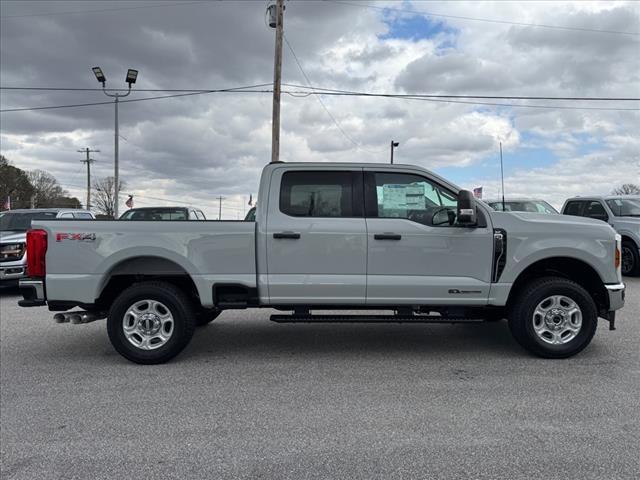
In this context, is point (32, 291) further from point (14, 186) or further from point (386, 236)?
point (14, 186)

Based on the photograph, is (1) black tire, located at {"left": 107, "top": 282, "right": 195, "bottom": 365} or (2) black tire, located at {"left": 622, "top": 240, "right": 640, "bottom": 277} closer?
(1) black tire, located at {"left": 107, "top": 282, "right": 195, "bottom": 365}

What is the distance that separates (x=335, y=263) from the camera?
16.4ft

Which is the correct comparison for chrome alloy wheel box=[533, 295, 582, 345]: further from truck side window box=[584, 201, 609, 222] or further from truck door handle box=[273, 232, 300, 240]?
truck side window box=[584, 201, 609, 222]

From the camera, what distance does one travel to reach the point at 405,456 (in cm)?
311

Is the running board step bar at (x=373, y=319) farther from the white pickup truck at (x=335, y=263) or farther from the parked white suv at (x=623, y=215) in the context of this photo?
the parked white suv at (x=623, y=215)

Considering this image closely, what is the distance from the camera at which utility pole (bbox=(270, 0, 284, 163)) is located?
17.1 metres

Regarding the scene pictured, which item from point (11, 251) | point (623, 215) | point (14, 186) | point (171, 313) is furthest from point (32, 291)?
point (14, 186)

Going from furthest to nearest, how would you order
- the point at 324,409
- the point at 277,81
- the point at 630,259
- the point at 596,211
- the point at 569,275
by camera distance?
1. the point at 277,81
2. the point at 596,211
3. the point at 630,259
4. the point at 569,275
5. the point at 324,409

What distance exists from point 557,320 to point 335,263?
7.83ft

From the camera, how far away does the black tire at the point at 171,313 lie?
196 inches

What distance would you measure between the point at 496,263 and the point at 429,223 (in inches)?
31.6

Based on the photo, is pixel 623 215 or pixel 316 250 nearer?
pixel 316 250

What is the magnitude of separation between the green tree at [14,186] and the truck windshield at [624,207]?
7202 centimetres

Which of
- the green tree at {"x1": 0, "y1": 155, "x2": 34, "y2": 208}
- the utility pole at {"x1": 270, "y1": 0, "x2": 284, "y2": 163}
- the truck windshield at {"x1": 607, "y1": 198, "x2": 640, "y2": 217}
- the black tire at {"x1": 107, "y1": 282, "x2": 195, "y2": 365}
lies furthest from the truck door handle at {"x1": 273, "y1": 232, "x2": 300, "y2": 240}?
the green tree at {"x1": 0, "y1": 155, "x2": 34, "y2": 208}
